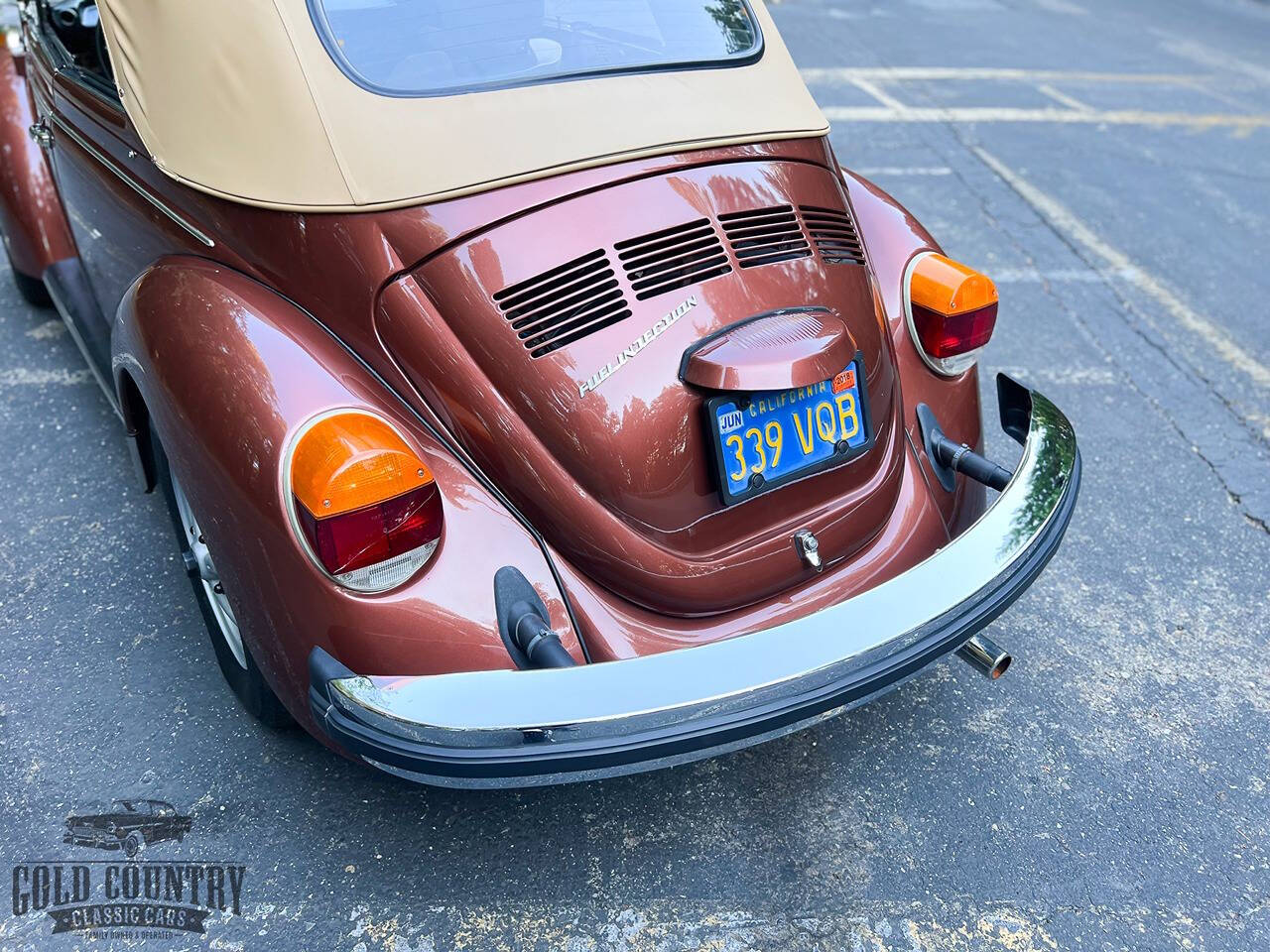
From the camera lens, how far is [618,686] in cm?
172

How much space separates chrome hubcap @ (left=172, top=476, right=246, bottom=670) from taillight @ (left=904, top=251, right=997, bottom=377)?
1783mm

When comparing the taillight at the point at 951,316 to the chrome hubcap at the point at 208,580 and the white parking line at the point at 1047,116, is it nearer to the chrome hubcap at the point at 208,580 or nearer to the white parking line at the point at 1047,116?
the chrome hubcap at the point at 208,580

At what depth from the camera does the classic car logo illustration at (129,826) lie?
2.19m

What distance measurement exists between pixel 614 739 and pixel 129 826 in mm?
1230

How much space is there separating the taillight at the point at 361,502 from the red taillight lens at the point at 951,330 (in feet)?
4.32

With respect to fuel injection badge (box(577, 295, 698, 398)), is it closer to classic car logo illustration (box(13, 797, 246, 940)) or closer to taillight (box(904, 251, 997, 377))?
taillight (box(904, 251, 997, 377))

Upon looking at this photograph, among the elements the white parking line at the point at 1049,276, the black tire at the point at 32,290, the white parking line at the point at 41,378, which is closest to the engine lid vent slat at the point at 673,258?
the white parking line at the point at 41,378

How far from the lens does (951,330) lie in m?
2.50

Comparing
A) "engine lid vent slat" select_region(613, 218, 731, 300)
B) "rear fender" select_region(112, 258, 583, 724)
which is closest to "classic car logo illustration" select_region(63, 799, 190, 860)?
"rear fender" select_region(112, 258, 583, 724)

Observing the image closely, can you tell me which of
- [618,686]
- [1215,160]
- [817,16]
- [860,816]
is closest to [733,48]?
[618,686]

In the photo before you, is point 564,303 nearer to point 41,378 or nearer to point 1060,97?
point 41,378

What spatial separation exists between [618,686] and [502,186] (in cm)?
101

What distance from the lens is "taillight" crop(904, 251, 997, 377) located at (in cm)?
250

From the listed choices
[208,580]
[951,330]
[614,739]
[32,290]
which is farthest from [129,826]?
[32,290]
